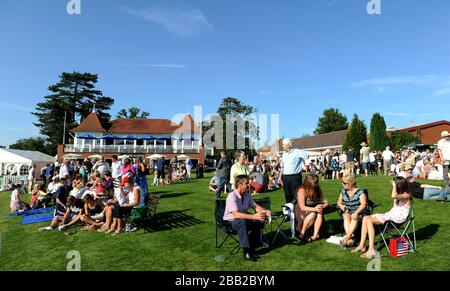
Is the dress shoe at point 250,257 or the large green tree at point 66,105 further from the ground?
the large green tree at point 66,105

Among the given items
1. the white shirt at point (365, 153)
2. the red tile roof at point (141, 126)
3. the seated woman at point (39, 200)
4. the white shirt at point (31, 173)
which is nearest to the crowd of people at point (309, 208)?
the seated woman at point (39, 200)

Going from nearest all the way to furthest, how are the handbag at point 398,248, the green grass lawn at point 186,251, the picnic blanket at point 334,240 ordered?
1. the green grass lawn at point 186,251
2. the handbag at point 398,248
3. the picnic blanket at point 334,240

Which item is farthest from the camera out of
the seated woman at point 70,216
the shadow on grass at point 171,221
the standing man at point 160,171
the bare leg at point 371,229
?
the standing man at point 160,171

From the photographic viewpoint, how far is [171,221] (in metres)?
8.30

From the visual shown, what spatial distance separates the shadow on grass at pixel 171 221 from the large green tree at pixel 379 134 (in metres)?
32.9

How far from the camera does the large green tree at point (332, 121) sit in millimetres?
80625

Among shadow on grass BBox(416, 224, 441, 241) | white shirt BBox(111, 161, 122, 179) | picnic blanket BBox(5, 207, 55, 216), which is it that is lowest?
picnic blanket BBox(5, 207, 55, 216)

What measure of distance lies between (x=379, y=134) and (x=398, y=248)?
34891 mm

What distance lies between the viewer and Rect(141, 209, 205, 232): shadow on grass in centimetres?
761

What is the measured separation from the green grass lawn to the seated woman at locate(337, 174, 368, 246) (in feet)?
1.11

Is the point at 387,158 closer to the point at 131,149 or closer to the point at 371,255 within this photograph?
the point at 371,255

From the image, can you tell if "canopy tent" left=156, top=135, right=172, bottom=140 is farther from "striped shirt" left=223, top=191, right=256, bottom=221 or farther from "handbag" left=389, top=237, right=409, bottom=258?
"handbag" left=389, top=237, right=409, bottom=258

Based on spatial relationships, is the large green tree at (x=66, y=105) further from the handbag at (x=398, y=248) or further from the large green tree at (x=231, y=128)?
the handbag at (x=398, y=248)

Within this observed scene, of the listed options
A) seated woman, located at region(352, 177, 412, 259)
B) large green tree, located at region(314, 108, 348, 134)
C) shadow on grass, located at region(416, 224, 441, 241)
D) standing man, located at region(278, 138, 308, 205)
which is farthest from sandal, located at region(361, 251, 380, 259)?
large green tree, located at region(314, 108, 348, 134)
